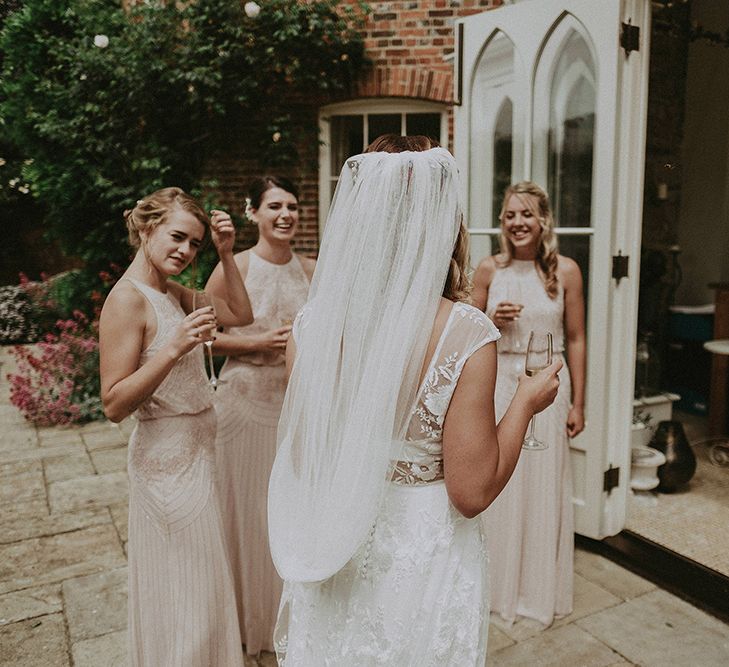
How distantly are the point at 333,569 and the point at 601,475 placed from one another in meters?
2.43

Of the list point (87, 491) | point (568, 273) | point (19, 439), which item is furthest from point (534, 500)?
point (19, 439)

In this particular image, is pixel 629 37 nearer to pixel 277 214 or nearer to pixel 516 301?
pixel 516 301

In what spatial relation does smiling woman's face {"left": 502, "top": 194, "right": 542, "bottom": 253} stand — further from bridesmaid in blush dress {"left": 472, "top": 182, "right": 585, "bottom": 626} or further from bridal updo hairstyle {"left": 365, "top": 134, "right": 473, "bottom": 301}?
bridal updo hairstyle {"left": 365, "top": 134, "right": 473, "bottom": 301}

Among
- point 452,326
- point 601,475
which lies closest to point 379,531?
point 452,326

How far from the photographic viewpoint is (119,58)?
21.0 feet

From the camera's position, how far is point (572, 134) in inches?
141

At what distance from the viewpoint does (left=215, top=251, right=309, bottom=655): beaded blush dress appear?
2.89 metres

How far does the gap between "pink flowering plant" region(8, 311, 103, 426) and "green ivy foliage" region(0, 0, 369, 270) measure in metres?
0.98

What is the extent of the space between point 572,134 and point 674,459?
2.29m

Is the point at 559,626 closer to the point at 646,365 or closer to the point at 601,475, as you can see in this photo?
the point at 601,475

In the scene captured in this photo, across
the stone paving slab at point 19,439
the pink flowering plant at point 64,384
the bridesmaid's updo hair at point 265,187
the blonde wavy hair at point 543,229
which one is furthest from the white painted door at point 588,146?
the pink flowering plant at point 64,384

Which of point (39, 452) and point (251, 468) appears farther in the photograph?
point (39, 452)

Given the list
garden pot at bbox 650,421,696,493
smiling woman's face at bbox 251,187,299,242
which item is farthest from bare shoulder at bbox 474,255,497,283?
garden pot at bbox 650,421,696,493

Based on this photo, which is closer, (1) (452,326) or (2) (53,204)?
(1) (452,326)
